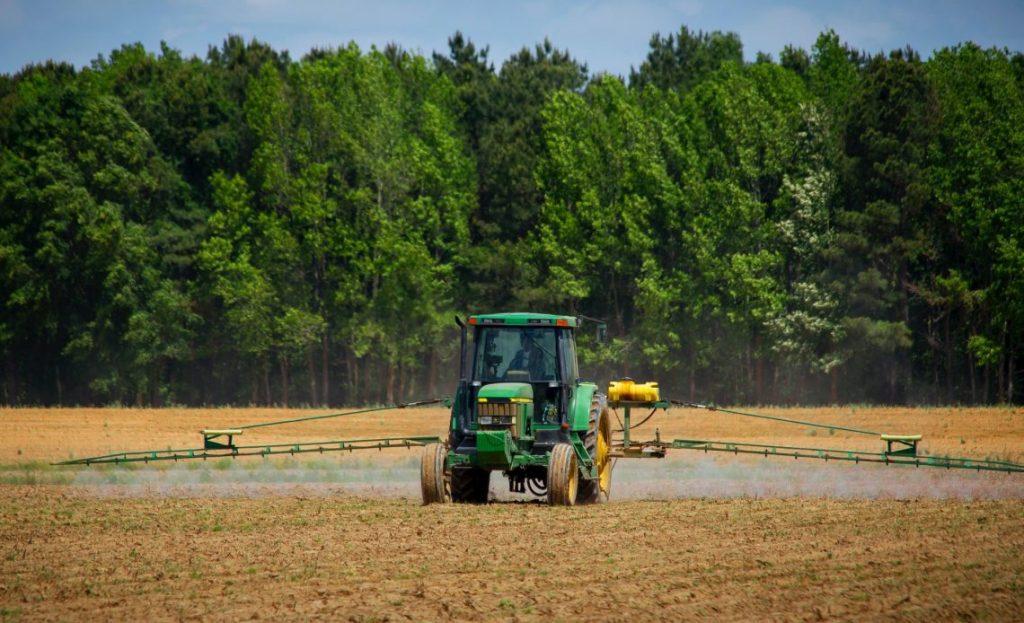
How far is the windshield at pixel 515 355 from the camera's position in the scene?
71.6ft

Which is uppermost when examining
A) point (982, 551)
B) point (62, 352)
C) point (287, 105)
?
point (287, 105)

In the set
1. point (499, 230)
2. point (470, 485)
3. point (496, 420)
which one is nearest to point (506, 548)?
point (496, 420)

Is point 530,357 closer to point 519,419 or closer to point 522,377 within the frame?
point 522,377

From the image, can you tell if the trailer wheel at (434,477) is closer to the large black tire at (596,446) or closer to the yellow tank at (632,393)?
the large black tire at (596,446)

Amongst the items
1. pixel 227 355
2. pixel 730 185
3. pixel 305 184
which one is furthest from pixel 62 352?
pixel 730 185

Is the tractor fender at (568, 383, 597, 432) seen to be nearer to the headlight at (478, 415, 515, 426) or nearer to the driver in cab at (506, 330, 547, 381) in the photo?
the driver in cab at (506, 330, 547, 381)

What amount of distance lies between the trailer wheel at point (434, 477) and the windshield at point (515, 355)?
1.48m

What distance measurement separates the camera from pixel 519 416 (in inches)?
827

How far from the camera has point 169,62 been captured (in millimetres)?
77125

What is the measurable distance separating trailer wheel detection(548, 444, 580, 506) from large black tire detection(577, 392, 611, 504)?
956mm

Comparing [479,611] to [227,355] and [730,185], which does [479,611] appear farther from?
[227,355]

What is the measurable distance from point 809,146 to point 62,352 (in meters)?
37.4

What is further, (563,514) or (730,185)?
(730,185)

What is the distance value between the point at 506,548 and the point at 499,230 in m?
54.0
